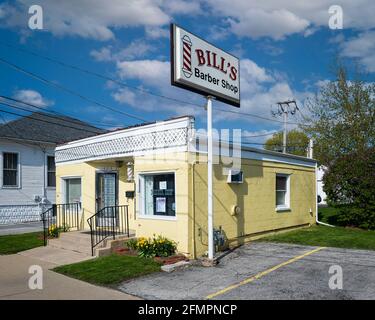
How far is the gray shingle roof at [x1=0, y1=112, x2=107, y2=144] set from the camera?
68.6 ft

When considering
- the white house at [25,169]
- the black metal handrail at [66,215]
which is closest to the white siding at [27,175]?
the white house at [25,169]

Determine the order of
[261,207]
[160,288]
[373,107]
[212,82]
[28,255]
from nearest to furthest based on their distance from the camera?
1. [160,288]
2. [212,82]
3. [28,255]
4. [261,207]
5. [373,107]

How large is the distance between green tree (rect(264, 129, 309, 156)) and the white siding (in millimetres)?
28031

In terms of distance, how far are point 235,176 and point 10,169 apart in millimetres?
14477

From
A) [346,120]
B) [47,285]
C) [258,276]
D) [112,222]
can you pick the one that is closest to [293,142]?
[346,120]

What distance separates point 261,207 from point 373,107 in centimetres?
1616

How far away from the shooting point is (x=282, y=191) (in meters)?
13.9

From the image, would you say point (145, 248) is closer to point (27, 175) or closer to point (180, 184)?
point (180, 184)

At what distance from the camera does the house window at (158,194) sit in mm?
10117

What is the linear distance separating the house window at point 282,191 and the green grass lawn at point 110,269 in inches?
248

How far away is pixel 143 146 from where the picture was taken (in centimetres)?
1069
